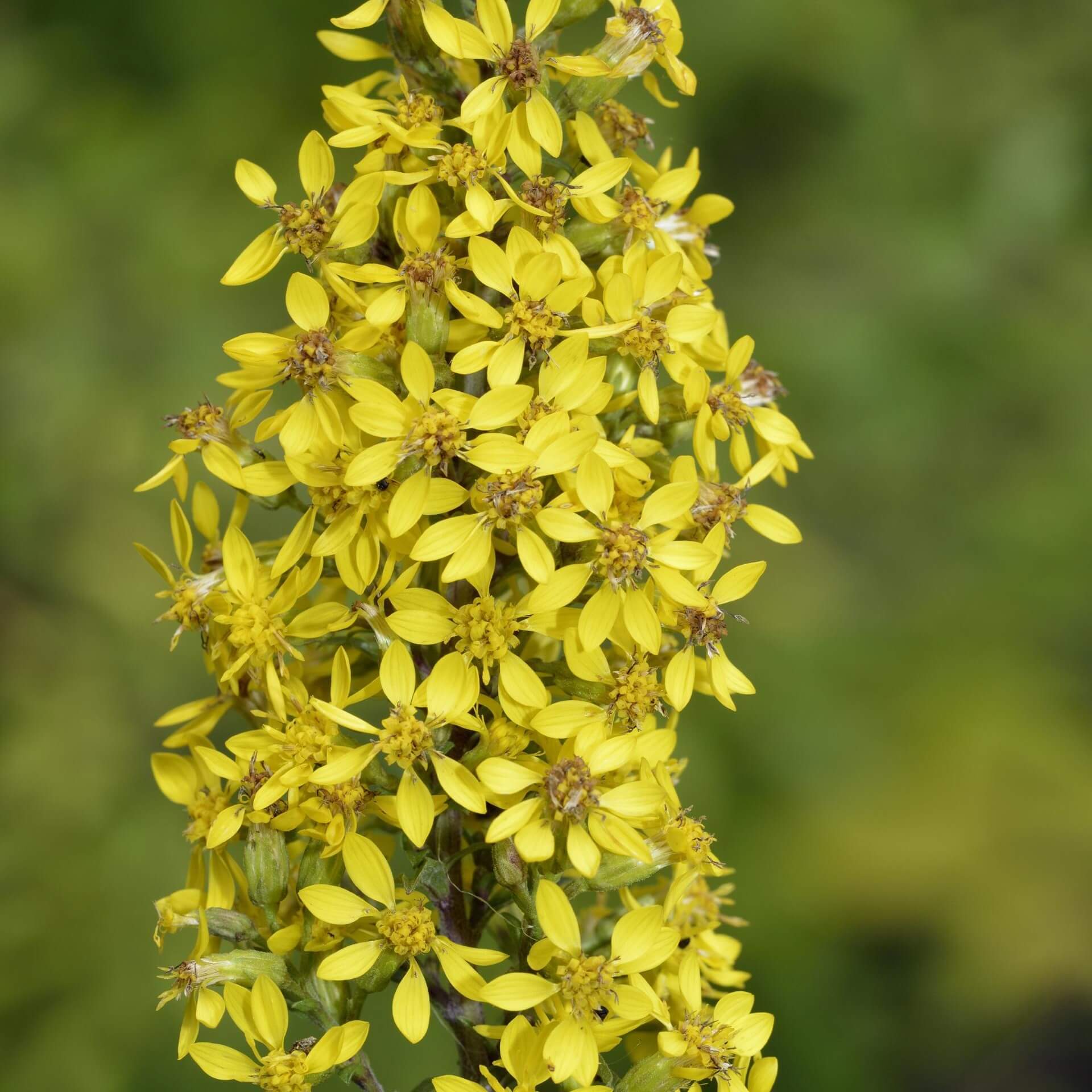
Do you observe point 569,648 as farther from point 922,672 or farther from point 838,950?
point 922,672

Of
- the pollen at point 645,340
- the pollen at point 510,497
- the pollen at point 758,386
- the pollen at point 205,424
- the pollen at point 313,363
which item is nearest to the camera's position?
the pollen at point 510,497

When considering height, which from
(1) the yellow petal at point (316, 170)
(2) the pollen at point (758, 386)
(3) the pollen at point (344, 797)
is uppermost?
(1) the yellow petal at point (316, 170)

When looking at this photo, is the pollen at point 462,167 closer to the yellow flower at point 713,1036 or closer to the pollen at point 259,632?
the pollen at point 259,632

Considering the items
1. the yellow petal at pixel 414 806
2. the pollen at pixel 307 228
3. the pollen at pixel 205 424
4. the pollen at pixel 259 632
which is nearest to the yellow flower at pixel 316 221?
the pollen at pixel 307 228

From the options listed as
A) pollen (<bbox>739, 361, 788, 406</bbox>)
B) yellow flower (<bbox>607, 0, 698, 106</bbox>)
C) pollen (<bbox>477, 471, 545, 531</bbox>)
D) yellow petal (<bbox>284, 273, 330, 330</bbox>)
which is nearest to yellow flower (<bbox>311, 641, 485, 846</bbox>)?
pollen (<bbox>477, 471, 545, 531</bbox>)

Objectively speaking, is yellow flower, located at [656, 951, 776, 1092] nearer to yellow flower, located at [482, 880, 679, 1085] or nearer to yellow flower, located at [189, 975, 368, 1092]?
yellow flower, located at [482, 880, 679, 1085]

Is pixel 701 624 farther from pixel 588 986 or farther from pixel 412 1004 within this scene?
pixel 412 1004

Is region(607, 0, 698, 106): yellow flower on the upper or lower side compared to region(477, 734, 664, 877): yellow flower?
upper
